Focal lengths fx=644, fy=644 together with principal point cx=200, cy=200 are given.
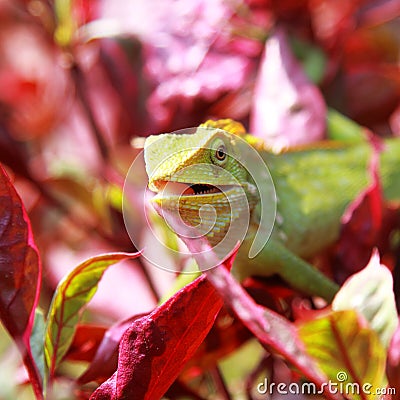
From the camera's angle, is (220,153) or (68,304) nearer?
(68,304)

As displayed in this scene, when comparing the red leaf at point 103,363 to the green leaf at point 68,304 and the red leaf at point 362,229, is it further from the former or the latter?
the red leaf at point 362,229

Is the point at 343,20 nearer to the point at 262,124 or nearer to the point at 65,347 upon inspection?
the point at 262,124

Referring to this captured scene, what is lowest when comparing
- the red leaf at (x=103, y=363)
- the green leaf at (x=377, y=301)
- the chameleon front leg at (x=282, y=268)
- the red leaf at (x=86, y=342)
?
the chameleon front leg at (x=282, y=268)

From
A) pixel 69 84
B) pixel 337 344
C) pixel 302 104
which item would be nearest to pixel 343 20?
pixel 302 104

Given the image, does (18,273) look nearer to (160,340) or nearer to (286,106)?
(160,340)
